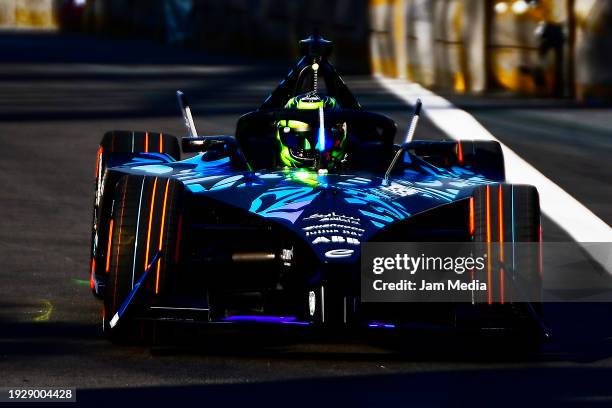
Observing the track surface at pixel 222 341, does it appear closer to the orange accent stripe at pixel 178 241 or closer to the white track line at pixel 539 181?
the white track line at pixel 539 181

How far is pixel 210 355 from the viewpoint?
8.56 m

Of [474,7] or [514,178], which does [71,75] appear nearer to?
[474,7]

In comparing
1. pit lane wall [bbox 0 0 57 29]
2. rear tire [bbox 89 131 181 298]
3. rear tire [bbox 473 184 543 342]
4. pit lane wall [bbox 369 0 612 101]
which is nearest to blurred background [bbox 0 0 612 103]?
pit lane wall [bbox 369 0 612 101]

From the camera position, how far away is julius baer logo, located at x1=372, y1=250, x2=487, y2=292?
8.58 metres

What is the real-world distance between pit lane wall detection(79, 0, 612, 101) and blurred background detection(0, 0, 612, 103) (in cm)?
1

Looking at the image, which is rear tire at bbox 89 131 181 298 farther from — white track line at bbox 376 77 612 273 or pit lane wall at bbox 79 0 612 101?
pit lane wall at bbox 79 0 612 101

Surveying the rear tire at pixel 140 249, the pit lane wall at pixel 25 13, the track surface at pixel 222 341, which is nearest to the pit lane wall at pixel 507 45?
the track surface at pixel 222 341

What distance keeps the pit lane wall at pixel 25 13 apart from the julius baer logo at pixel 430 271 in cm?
6177

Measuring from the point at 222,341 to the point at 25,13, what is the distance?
2471 inches

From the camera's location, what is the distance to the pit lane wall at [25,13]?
228 feet

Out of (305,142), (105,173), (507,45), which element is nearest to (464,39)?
(507,45)

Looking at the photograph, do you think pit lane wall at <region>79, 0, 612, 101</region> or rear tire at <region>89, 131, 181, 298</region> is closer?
rear tire at <region>89, 131, 181, 298</region>

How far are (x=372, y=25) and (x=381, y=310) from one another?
23.5 metres

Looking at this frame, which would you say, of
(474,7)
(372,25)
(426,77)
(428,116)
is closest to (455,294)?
(428,116)
